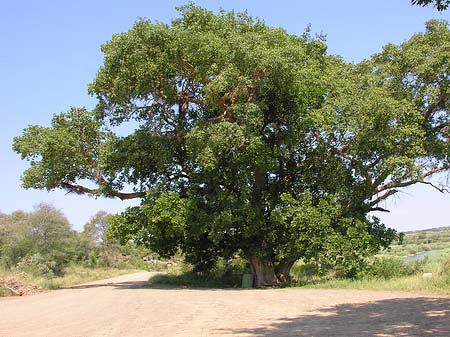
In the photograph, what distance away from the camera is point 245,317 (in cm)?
1129

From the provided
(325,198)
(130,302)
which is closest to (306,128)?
(325,198)

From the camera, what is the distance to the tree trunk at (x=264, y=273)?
23.7 m

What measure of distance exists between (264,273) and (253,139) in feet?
25.0

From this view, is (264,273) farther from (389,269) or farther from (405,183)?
(405,183)

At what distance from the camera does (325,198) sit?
72.9 feet

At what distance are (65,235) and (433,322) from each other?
159ft

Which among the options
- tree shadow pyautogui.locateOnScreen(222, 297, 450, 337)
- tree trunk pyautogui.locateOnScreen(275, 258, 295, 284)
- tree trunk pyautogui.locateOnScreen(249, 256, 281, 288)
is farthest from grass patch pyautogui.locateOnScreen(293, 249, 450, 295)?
tree shadow pyautogui.locateOnScreen(222, 297, 450, 337)

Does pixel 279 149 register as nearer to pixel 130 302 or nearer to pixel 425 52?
pixel 425 52

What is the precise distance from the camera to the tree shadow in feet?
27.8

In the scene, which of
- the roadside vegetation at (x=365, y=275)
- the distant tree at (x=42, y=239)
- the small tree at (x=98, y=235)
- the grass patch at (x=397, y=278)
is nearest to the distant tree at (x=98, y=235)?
the small tree at (x=98, y=235)

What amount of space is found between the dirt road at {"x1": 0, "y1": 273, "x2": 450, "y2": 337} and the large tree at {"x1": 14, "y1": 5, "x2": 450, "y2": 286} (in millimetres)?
6206

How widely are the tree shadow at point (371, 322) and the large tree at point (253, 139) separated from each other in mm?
8877

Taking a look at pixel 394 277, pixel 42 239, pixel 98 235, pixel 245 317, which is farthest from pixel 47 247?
pixel 245 317

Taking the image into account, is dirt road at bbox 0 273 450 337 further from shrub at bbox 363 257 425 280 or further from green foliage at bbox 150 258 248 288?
green foliage at bbox 150 258 248 288
